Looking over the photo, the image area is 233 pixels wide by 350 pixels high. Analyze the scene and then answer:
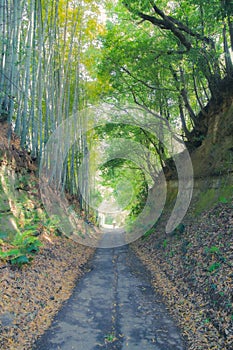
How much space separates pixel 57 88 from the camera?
10.6 meters

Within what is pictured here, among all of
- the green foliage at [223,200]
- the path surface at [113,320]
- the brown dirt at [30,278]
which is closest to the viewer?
the path surface at [113,320]

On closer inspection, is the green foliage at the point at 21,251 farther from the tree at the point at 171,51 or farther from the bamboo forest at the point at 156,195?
the tree at the point at 171,51

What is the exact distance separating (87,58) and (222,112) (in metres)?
6.05

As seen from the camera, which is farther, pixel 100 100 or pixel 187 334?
pixel 100 100

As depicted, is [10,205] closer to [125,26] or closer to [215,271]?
[215,271]

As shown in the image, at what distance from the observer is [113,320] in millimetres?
4148

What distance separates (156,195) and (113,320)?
1116cm

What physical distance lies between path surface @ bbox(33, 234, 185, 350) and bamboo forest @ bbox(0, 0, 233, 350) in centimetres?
2

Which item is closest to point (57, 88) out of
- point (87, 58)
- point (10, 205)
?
point (87, 58)

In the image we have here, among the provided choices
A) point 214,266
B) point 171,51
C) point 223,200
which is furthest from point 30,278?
point 171,51

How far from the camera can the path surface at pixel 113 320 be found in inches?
136

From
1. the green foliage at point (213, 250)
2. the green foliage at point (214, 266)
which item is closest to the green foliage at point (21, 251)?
the green foliage at point (214, 266)

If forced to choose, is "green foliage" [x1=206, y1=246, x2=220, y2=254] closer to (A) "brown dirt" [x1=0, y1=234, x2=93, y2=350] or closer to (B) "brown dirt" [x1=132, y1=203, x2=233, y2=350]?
(B) "brown dirt" [x1=132, y1=203, x2=233, y2=350]

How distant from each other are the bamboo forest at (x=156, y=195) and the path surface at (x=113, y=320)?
0.02 meters
